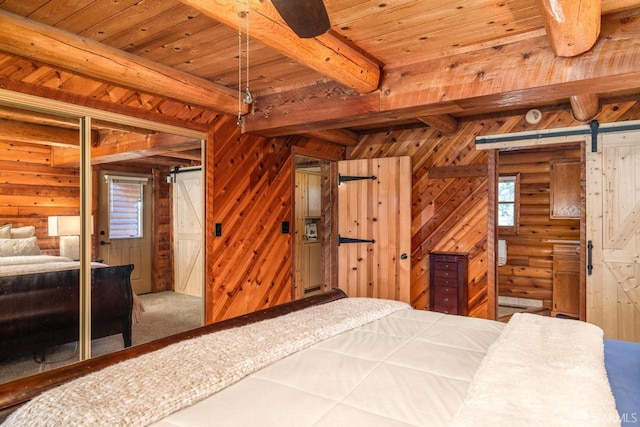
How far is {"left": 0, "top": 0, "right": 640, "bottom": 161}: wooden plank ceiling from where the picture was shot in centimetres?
187

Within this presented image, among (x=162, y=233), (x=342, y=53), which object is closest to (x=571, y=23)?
(x=342, y=53)

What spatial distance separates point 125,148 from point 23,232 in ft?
2.88

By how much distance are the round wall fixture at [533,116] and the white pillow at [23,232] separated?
412cm

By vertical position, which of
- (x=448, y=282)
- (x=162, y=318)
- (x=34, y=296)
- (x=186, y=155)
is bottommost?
(x=162, y=318)

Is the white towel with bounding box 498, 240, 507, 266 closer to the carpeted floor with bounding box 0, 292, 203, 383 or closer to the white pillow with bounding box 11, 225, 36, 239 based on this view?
the carpeted floor with bounding box 0, 292, 203, 383

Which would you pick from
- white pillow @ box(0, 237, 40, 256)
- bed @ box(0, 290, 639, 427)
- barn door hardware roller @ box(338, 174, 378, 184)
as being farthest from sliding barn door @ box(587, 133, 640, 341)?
white pillow @ box(0, 237, 40, 256)

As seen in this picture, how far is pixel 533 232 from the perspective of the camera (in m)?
5.43

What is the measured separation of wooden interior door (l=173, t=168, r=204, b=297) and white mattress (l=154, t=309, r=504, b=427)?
2164mm

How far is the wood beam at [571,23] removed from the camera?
156 centimetres

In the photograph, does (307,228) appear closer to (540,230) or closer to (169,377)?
(540,230)

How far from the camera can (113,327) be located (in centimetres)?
302

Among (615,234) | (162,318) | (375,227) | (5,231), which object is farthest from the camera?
(375,227)

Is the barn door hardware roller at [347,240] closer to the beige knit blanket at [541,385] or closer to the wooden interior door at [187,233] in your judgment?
the wooden interior door at [187,233]

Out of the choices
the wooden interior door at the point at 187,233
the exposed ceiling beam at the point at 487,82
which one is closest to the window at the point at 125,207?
the wooden interior door at the point at 187,233
